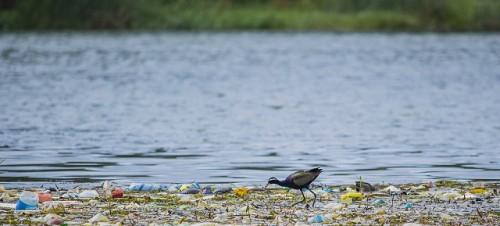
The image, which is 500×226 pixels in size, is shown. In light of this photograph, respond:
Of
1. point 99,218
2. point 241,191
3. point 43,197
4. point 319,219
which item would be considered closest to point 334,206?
point 319,219

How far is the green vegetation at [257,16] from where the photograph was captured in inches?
3312

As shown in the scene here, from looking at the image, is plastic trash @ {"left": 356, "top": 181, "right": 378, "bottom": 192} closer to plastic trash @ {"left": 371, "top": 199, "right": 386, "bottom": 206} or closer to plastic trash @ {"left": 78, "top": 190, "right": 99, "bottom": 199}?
plastic trash @ {"left": 371, "top": 199, "right": 386, "bottom": 206}

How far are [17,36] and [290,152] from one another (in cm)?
5862

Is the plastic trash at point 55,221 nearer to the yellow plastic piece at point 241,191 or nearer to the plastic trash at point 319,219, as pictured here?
the plastic trash at point 319,219

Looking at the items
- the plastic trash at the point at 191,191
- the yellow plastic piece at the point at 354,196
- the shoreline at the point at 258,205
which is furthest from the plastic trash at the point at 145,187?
the yellow plastic piece at the point at 354,196

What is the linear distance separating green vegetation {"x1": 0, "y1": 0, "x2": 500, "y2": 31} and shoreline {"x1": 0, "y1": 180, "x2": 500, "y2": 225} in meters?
69.4

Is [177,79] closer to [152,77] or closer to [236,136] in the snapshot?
[152,77]

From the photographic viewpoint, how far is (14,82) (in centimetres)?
4012

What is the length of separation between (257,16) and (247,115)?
205 feet

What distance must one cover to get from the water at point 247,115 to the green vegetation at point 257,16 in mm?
22675

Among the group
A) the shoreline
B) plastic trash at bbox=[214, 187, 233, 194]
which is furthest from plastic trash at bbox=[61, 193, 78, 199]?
plastic trash at bbox=[214, 187, 233, 194]

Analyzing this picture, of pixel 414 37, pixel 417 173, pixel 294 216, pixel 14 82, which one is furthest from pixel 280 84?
pixel 414 37

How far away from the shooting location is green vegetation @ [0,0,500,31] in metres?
84.1

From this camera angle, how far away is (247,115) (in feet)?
93.0
